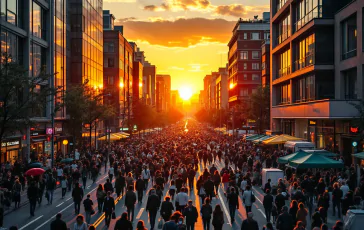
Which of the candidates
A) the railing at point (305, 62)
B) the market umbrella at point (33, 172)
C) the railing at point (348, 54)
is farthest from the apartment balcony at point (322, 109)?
the market umbrella at point (33, 172)

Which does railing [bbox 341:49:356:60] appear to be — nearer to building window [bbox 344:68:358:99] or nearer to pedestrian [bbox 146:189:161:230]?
building window [bbox 344:68:358:99]

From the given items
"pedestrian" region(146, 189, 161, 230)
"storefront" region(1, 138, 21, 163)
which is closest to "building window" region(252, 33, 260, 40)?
"storefront" region(1, 138, 21, 163)

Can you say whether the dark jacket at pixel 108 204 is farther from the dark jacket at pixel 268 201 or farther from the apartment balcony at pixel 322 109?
the apartment balcony at pixel 322 109

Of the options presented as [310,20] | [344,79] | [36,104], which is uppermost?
[310,20]

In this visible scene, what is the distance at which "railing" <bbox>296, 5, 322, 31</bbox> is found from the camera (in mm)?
40125

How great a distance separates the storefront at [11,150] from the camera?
35812 mm

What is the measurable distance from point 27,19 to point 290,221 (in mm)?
34395

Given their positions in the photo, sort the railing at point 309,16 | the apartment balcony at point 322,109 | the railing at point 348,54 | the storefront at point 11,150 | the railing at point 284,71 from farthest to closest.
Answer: the railing at point 284,71 → the railing at point 309,16 → the storefront at point 11,150 → the railing at point 348,54 → the apartment balcony at point 322,109

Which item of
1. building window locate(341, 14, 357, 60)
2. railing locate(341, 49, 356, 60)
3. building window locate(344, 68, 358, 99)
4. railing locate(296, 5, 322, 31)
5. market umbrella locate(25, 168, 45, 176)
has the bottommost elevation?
market umbrella locate(25, 168, 45, 176)

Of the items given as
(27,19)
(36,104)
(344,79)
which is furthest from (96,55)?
(36,104)

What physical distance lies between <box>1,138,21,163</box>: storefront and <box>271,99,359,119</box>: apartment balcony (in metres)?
25.1

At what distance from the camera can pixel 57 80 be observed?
50.9 meters

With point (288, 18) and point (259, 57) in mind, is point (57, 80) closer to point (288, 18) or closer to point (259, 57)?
point (288, 18)

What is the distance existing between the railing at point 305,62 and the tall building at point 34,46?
74.3ft
